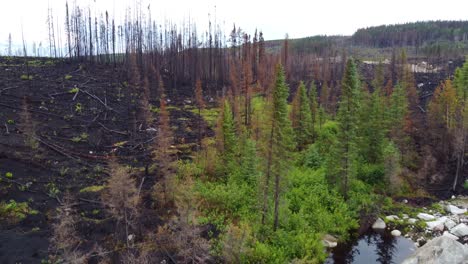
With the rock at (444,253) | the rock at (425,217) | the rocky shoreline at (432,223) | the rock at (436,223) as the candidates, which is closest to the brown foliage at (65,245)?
the rock at (444,253)

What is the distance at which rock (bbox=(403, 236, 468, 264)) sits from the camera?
21484 mm

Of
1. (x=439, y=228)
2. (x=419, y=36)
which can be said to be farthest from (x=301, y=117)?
(x=419, y=36)

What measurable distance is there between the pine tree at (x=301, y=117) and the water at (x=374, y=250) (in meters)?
18.4

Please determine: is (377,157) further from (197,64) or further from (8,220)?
(197,64)

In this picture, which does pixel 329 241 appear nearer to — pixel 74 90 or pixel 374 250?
pixel 374 250

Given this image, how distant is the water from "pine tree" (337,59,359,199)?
231 inches

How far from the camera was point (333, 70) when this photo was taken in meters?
110

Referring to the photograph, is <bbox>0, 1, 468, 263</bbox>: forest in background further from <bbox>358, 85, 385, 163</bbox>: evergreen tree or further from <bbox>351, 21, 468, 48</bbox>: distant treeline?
<bbox>351, 21, 468, 48</bbox>: distant treeline

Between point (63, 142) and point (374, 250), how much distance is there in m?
36.7

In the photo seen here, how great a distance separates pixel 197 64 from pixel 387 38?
450ft

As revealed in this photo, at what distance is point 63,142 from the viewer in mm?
42500

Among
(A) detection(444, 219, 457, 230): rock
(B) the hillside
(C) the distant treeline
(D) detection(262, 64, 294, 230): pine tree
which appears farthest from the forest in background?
(C) the distant treeline

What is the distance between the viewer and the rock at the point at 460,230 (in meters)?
29.9

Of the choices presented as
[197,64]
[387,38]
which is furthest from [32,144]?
[387,38]
